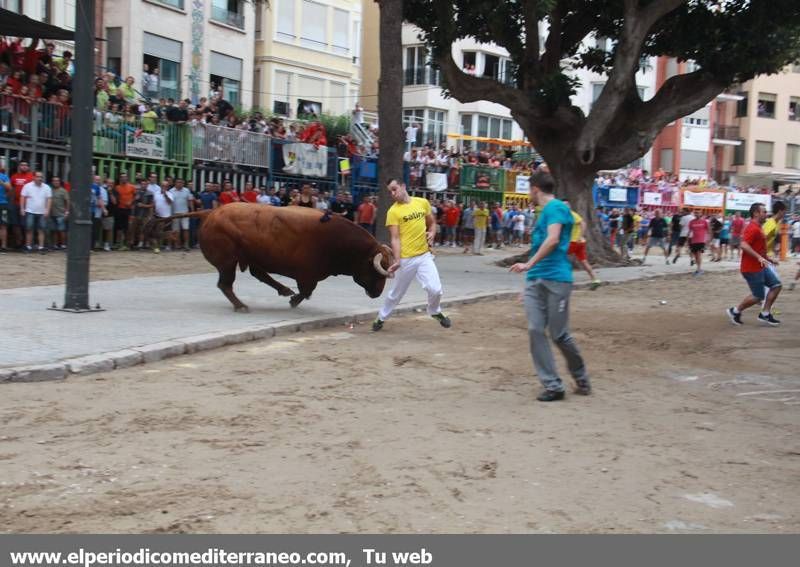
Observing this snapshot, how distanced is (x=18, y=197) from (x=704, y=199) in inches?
1348

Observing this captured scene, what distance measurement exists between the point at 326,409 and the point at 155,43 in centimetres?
2918

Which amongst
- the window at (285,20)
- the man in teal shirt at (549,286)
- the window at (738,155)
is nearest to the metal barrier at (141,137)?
the man in teal shirt at (549,286)

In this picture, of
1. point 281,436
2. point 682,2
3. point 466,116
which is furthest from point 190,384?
point 466,116

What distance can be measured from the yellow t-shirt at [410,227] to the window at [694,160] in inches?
2076

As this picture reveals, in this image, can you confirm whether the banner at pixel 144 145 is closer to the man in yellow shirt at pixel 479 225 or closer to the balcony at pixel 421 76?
the man in yellow shirt at pixel 479 225

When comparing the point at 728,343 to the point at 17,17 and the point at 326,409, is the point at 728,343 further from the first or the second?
the point at 17,17

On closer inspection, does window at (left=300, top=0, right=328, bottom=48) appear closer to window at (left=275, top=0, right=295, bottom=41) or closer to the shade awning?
window at (left=275, top=0, right=295, bottom=41)

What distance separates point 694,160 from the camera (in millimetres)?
60594

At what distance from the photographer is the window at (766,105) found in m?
61.8

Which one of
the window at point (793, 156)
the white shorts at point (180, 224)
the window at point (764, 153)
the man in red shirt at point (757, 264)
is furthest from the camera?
the window at point (793, 156)

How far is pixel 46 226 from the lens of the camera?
19.4 metres

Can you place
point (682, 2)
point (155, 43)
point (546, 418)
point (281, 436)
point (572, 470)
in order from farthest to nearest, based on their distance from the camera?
point (155, 43) < point (682, 2) < point (546, 418) < point (281, 436) < point (572, 470)

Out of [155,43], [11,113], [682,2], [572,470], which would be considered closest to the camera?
[572,470]

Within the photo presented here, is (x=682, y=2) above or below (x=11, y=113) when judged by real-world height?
above
